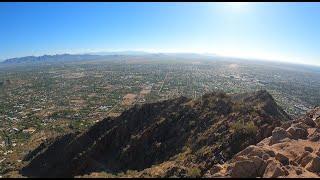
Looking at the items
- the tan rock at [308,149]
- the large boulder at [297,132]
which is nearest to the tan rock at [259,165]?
the tan rock at [308,149]

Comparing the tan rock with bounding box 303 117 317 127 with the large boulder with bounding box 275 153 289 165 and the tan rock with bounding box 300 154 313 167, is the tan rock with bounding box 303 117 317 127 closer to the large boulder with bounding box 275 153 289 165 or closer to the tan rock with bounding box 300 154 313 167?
the tan rock with bounding box 300 154 313 167

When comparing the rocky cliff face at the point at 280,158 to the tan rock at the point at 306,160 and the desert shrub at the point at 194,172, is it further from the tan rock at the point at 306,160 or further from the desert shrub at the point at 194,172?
the desert shrub at the point at 194,172

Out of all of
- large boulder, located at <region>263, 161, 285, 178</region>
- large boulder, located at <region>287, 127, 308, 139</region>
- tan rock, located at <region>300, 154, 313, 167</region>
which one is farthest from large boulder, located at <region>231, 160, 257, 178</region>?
large boulder, located at <region>287, 127, 308, 139</region>

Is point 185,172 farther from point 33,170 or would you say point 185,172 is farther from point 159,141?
point 33,170

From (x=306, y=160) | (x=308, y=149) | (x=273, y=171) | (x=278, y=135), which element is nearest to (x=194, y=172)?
(x=273, y=171)

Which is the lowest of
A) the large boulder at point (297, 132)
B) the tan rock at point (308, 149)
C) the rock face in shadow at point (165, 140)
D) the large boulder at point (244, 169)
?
the rock face in shadow at point (165, 140)

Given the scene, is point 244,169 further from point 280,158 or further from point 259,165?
point 280,158

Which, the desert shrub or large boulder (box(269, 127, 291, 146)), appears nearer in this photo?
the desert shrub
